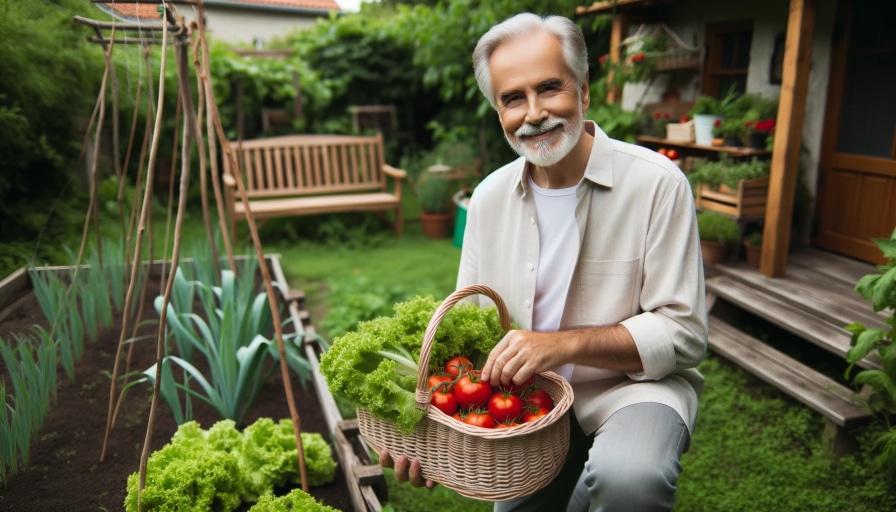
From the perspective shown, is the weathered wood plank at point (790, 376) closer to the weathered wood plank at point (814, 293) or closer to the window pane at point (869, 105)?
the weathered wood plank at point (814, 293)

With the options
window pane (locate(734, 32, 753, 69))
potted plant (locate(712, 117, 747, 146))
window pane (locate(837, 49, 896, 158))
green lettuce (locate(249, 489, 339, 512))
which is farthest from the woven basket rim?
window pane (locate(734, 32, 753, 69))

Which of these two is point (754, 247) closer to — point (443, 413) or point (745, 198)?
point (745, 198)

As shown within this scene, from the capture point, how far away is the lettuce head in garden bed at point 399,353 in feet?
5.99

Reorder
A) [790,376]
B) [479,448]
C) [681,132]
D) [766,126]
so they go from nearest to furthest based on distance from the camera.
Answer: [479,448]
[790,376]
[766,126]
[681,132]

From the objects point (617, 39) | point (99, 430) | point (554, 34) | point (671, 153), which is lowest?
point (99, 430)

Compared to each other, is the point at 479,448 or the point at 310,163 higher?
the point at 310,163

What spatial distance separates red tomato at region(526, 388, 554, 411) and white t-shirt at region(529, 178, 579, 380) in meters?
0.22

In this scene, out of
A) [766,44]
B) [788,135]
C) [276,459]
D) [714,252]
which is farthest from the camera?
[766,44]

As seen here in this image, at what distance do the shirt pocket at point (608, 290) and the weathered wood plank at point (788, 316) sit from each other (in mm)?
2040

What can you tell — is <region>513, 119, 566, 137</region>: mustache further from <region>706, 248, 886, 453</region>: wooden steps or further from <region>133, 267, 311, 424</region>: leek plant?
<region>706, 248, 886, 453</region>: wooden steps

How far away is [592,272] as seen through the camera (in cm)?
209

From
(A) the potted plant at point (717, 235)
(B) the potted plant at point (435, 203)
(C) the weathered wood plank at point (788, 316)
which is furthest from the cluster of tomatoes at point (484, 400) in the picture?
(B) the potted plant at point (435, 203)

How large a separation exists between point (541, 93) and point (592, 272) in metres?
0.58

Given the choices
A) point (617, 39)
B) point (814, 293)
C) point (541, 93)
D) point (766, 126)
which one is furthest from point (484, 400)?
point (617, 39)
